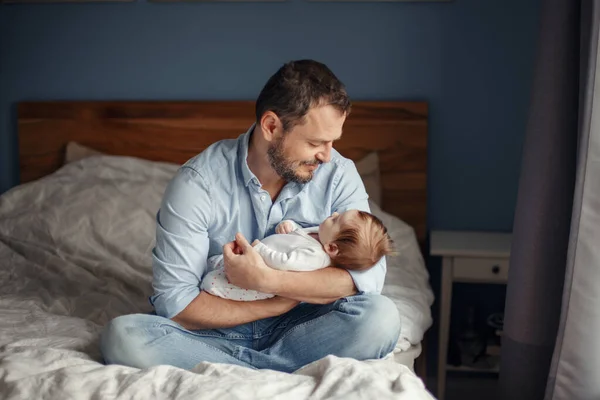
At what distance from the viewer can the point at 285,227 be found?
2.01m

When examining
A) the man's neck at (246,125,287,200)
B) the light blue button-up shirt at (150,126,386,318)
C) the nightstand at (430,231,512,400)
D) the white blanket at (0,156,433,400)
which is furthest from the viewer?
the nightstand at (430,231,512,400)

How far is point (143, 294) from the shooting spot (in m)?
2.45

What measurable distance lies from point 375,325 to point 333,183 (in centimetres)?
40

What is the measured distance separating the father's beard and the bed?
0.48 m

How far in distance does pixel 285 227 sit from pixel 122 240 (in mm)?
877

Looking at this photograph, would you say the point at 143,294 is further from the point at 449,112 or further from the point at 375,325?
the point at 449,112

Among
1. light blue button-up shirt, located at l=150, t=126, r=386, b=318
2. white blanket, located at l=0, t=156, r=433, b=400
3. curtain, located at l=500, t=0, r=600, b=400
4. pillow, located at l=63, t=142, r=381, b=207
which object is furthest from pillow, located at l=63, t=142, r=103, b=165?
curtain, located at l=500, t=0, r=600, b=400

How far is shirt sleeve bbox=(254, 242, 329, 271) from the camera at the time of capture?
190 centimetres

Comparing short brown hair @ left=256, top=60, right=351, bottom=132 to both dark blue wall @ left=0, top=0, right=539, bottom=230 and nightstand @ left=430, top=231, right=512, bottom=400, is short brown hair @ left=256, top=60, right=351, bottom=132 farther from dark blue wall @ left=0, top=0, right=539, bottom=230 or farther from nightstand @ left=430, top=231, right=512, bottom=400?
dark blue wall @ left=0, top=0, right=539, bottom=230

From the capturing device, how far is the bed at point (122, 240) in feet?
5.27

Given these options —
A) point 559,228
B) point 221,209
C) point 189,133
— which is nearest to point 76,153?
point 189,133

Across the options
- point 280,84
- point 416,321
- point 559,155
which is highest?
point 280,84

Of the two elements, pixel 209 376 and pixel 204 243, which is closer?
pixel 209 376

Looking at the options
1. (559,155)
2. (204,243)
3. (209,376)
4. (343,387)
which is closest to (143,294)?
(204,243)
